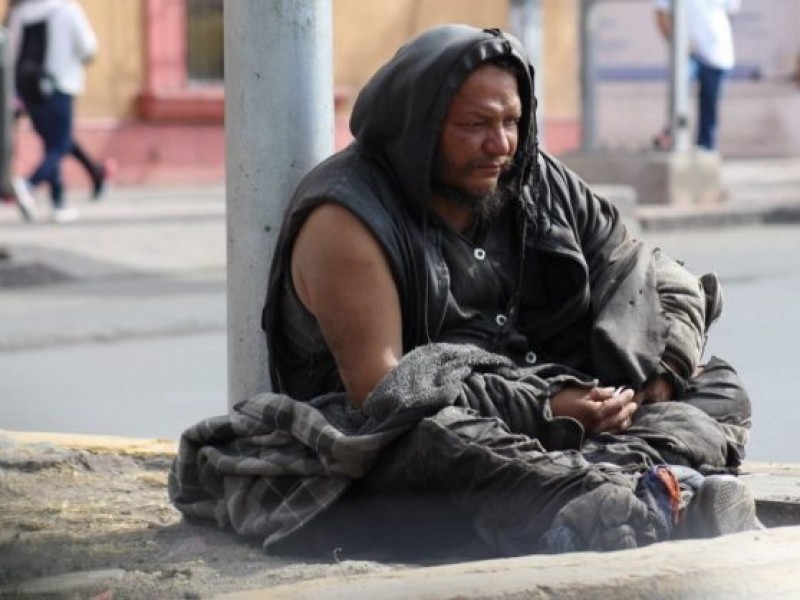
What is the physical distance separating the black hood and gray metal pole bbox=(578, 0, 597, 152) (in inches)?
441

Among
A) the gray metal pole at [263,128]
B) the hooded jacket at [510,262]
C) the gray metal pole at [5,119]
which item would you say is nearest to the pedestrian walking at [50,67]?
the gray metal pole at [5,119]

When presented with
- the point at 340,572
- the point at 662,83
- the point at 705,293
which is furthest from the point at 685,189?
the point at 340,572

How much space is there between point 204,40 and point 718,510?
15.1 metres

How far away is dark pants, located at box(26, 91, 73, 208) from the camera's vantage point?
45.5 ft

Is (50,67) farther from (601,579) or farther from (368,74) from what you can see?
(601,579)

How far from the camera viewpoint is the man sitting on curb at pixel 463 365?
13.8 ft

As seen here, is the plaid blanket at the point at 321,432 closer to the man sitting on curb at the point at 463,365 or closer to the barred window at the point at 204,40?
the man sitting on curb at the point at 463,365

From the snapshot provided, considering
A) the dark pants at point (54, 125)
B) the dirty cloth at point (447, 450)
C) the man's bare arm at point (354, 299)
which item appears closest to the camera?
the dirty cloth at point (447, 450)

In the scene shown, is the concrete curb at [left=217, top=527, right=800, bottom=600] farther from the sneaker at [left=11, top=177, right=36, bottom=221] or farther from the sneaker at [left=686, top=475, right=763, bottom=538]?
the sneaker at [left=11, top=177, right=36, bottom=221]

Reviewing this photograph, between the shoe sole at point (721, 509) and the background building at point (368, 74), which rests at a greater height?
the shoe sole at point (721, 509)

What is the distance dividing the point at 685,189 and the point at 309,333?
10773 mm

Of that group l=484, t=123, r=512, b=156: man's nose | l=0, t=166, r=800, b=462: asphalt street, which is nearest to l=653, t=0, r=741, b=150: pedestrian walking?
l=0, t=166, r=800, b=462: asphalt street

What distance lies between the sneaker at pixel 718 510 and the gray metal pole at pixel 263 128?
4.27 ft

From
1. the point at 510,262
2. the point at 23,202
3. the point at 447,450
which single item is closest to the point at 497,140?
the point at 510,262
